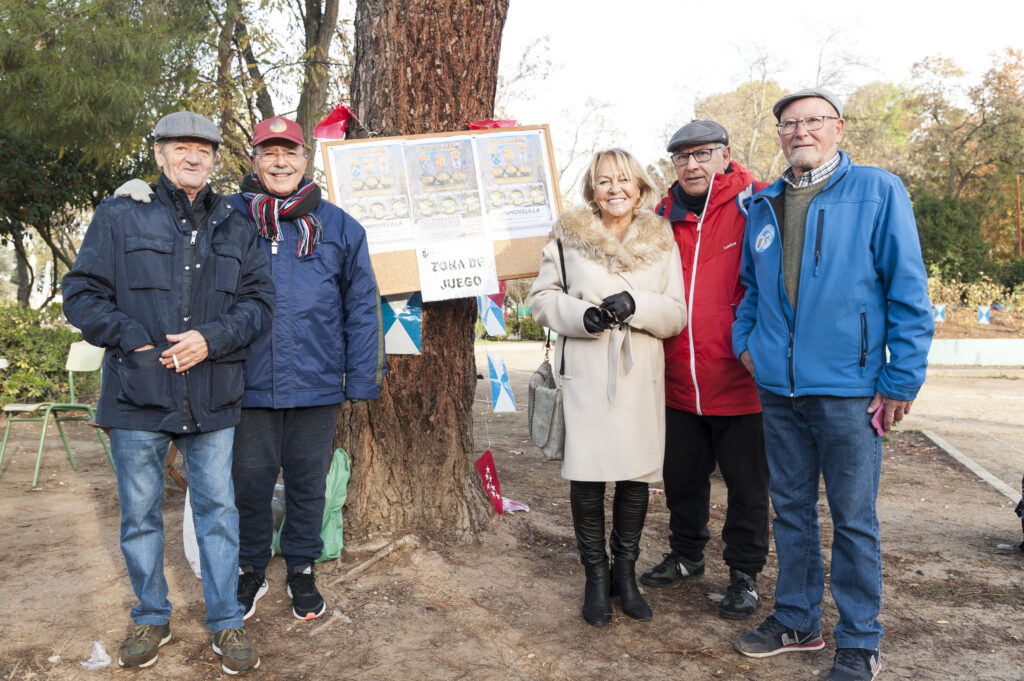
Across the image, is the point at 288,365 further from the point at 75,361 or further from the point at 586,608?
the point at 75,361

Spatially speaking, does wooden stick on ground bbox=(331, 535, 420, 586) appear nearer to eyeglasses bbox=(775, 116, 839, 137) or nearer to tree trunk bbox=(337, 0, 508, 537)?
tree trunk bbox=(337, 0, 508, 537)

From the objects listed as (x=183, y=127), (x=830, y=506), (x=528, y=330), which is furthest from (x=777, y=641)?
(x=528, y=330)

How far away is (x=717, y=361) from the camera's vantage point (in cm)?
347

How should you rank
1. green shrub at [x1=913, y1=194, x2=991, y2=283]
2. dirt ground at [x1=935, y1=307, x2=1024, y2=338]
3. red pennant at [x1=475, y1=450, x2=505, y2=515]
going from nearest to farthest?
red pennant at [x1=475, y1=450, x2=505, y2=515] < dirt ground at [x1=935, y1=307, x2=1024, y2=338] < green shrub at [x1=913, y1=194, x2=991, y2=283]

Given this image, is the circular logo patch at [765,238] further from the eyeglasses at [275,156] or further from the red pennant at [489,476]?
the red pennant at [489,476]

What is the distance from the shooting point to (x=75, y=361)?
661 centimetres

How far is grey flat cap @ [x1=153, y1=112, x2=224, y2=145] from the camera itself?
115 inches

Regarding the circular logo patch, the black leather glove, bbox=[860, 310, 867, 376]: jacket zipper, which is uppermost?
the circular logo patch

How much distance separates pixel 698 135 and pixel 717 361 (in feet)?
3.22

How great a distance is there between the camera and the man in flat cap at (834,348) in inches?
110

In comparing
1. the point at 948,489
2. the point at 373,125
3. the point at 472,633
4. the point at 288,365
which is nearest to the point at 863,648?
the point at 472,633

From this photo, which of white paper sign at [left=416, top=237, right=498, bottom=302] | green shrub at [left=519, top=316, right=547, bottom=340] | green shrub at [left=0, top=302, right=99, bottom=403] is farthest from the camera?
green shrub at [left=519, top=316, right=547, bottom=340]

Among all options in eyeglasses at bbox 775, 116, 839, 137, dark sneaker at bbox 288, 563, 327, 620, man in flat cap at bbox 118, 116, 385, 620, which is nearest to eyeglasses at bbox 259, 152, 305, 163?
man in flat cap at bbox 118, 116, 385, 620

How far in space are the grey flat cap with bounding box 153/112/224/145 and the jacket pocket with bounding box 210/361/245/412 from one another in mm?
835
